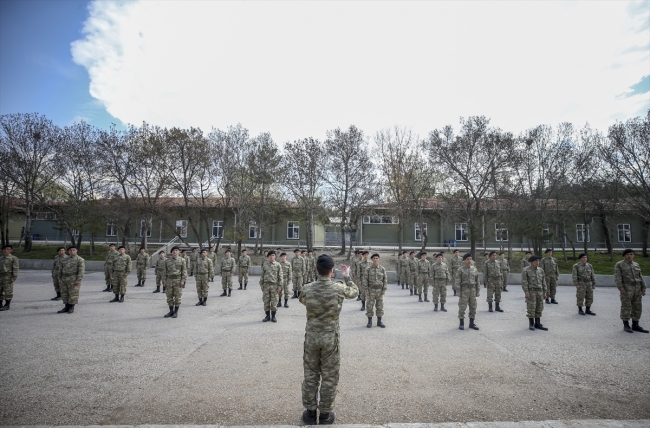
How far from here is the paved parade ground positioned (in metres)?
4.21

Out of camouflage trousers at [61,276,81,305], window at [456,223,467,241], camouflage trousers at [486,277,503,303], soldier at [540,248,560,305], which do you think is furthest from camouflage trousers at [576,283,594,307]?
window at [456,223,467,241]

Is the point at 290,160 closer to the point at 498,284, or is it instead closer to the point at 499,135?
the point at 499,135

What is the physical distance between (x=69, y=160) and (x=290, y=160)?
762 inches

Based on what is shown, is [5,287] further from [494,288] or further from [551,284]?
[551,284]

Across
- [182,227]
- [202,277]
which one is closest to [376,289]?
[202,277]

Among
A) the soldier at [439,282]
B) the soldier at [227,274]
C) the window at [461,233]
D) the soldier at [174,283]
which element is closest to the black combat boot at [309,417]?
the soldier at [174,283]

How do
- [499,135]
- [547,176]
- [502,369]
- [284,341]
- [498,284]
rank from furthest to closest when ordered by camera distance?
1. [547,176]
2. [499,135]
3. [498,284]
4. [284,341]
5. [502,369]

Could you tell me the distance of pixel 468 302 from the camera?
352 inches

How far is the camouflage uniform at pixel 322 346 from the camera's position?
12.9ft

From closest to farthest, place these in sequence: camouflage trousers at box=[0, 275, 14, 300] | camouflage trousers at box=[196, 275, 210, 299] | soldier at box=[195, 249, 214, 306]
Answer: camouflage trousers at box=[0, 275, 14, 300], soldier at box=[195, 249, 214, 306], camouflage trousers at box=[196, 275, 210, 299]

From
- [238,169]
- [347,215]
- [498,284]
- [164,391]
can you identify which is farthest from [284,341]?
[238,169]

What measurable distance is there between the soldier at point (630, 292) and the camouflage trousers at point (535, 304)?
2.03 meters

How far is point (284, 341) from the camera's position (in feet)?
23.7

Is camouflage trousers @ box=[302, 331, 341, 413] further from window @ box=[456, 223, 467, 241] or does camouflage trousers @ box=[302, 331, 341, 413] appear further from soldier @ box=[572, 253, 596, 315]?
window @ box=[456, 223, 467, 241]
